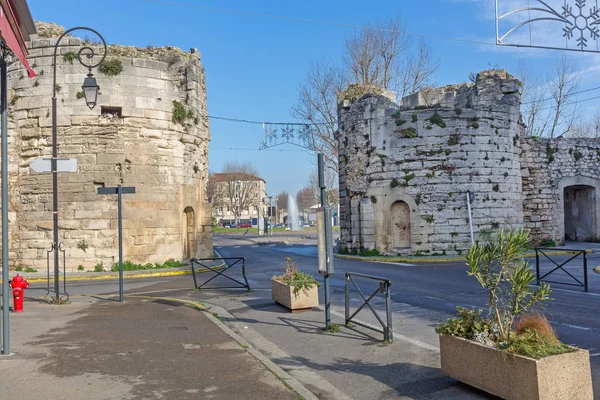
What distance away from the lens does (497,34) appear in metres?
14.7

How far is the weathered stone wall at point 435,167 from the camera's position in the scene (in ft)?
68.9

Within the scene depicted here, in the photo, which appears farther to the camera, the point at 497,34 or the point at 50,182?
the point at 50,182

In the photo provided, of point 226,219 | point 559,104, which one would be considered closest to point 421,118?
point 559,104

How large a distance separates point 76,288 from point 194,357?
864 centimetres

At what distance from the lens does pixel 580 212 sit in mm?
26328

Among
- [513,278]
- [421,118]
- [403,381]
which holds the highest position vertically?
[421,118]

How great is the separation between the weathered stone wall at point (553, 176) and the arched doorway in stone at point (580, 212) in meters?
0.30

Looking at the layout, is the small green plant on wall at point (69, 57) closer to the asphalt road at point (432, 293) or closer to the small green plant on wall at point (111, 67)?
the small green plant on wall at point (111, 67)

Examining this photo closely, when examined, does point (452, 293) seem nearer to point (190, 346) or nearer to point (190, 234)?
point (190, 346)

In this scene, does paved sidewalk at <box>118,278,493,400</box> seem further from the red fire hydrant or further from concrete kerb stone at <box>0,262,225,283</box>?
concrete kerb stone at <box>0,262,225,283</box>

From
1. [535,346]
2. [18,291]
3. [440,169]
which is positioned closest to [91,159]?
[18,291]

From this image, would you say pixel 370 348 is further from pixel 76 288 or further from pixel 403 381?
pixel 76 288

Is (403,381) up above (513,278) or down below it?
below

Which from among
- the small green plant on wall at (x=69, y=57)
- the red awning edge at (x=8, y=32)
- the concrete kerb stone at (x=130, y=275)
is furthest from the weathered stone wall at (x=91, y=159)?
the red awning edge at (x=8, y=32)
